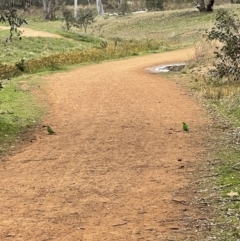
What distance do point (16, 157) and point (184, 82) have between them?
25.9ft

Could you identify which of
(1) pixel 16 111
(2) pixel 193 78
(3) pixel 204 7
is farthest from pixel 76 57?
(3) pixel 204 7

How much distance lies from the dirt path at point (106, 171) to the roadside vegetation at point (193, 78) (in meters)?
0.34

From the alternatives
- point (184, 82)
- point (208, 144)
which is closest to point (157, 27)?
point (184, 82)

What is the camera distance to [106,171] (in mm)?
7328

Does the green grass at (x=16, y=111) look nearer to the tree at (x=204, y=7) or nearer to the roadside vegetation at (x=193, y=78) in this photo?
the roadside vegetation at (x=193, y=78)

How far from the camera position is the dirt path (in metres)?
5.44

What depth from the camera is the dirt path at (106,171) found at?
5.44 m

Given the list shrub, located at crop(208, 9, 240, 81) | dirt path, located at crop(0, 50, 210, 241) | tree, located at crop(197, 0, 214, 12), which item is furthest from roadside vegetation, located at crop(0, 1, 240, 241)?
tree, located at crop(197, 0, 214, 12)

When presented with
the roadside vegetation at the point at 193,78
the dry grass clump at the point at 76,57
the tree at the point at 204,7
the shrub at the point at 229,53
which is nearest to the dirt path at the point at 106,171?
the roadside vegetation at the point at 193,78

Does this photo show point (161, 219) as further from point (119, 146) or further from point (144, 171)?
point (119, 146)

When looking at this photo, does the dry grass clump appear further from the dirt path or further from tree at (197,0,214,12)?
tree at (197,0,214,12)

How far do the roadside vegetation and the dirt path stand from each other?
336mm

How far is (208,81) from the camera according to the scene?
47.7ft

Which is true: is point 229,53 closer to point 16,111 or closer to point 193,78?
point 193,78
